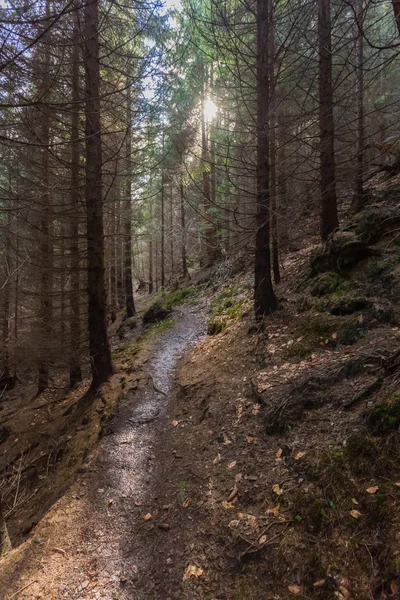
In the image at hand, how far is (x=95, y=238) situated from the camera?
7.67m

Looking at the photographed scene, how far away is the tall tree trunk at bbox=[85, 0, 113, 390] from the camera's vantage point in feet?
23.4

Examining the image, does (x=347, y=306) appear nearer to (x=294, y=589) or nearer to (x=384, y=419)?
(x=384, y=419)

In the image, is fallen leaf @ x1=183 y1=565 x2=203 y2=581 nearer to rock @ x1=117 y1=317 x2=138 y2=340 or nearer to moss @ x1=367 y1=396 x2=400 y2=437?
moss @ x1=367 y1=396 x2=400 y2=437

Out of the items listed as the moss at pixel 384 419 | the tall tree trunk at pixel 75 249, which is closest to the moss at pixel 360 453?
the moss at pixel 384 419

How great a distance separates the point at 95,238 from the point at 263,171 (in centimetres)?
418

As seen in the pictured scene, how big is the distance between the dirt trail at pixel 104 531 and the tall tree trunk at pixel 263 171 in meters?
3.56

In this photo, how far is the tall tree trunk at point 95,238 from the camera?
713 centimetres

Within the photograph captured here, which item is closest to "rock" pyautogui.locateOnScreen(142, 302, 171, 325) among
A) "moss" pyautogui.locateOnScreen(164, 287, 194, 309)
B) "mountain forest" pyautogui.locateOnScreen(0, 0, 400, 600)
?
"moss" pyautogui.locateOnScreen(164, 287, 194, 309)

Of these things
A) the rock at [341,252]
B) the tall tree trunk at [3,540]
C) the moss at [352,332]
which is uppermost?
the rock at [341,252]

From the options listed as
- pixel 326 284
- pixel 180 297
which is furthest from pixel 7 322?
pixel 326 284

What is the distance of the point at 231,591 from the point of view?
3027mm

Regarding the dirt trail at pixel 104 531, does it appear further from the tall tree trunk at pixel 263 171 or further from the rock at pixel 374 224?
the rock at pixel 374 224

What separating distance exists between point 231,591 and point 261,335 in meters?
4.49

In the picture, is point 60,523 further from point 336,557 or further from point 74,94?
point 74,94
